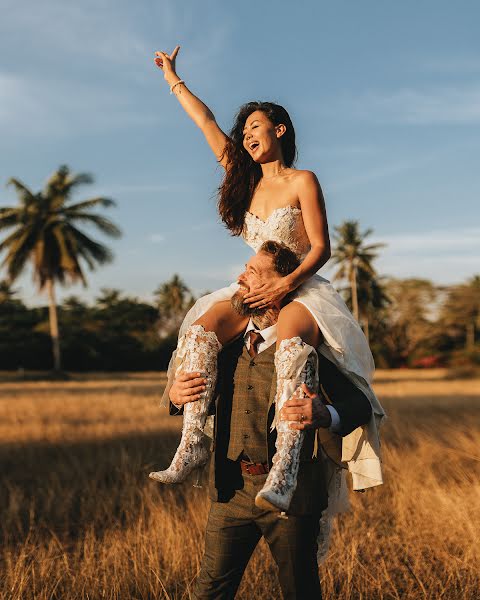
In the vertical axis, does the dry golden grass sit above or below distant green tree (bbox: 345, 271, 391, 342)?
below

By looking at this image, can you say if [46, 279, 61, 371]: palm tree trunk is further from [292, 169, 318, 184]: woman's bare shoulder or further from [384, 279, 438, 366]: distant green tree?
[292, 169, 318, 184]: woman's bare shoulder

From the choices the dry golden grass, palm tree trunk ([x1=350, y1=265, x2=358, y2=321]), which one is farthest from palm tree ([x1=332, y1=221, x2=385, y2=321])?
the dry golden grass

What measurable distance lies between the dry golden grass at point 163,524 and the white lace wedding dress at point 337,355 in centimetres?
158

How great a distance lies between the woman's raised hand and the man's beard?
1.47 m

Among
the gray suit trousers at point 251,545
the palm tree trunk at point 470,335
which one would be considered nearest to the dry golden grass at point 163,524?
the gray suit trousers at point 251,545

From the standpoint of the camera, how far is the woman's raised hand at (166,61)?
3.71 m

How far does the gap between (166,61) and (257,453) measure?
220 centimetres

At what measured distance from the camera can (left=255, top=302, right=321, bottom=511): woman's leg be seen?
2426mm

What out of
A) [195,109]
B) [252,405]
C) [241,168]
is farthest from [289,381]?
[195,109]

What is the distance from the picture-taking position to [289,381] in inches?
102

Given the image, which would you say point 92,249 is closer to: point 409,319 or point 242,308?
point 409,319

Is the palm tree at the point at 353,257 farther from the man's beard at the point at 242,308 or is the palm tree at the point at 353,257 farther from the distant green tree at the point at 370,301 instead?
the man's beard at the point at 242,308

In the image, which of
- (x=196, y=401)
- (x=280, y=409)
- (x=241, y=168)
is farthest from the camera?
(x=241, y=168)

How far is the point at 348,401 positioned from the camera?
2.67m
